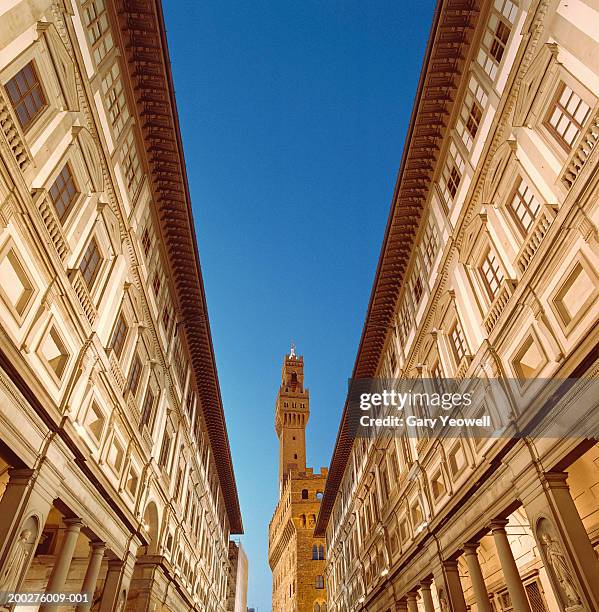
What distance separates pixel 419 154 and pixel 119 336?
45.8ft

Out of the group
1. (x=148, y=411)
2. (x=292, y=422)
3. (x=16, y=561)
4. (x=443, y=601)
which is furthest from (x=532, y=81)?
(x=292, y=422)

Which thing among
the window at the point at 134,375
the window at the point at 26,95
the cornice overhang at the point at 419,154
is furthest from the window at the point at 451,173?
the window at the point at 134,375

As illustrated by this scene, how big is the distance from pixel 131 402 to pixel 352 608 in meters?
26.9

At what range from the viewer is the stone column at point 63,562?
40.8ft

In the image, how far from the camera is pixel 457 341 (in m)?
17.4

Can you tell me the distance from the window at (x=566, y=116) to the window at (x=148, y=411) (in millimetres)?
17424

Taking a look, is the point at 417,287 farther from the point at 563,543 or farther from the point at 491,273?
the point at 563,543

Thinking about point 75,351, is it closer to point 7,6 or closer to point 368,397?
point 7,6

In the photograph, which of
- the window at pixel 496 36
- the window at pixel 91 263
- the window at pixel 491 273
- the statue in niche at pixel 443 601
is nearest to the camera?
the window at pixel 496 36

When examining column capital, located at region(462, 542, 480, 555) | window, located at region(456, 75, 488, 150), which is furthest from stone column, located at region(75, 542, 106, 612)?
window, located at region(456, 75, 488, 150)

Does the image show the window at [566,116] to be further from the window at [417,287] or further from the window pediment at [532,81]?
the window at [417,287]

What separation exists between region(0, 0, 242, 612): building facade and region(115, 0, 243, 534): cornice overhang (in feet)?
0.19

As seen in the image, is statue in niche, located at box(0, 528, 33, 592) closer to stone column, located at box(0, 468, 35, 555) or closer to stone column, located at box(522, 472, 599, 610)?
stone column, located at box(0, 468, 35, 555)

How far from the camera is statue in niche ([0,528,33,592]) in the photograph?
960 centimetres
